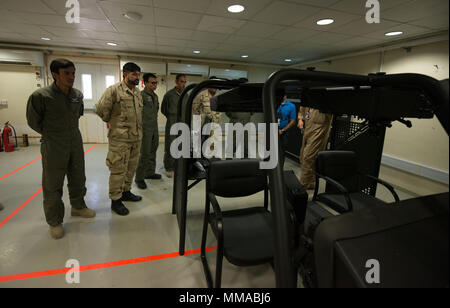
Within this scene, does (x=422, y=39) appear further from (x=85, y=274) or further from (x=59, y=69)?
(x=85, y=274)

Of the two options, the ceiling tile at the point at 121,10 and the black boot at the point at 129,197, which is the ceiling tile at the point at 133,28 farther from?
the black boot at the point at 129,197

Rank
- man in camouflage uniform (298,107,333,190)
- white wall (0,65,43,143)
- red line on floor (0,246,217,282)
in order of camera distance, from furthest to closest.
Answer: white wall (0,65,43,143), man in camouflage uniform (298,107,333,190), red line on floor (0,246,217,282)

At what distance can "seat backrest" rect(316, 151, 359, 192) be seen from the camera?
7.13 feet

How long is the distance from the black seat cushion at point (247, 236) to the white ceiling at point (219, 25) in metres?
2.47

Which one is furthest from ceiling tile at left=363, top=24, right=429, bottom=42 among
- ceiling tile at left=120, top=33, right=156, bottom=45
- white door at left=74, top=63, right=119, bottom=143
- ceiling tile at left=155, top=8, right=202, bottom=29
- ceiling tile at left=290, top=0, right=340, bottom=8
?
white door at left=74, top=63, right=119, bottom=143

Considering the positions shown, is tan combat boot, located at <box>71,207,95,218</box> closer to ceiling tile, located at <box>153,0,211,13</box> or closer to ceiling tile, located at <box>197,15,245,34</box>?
ceiling tile, located at <box>153,0,211,13</box>

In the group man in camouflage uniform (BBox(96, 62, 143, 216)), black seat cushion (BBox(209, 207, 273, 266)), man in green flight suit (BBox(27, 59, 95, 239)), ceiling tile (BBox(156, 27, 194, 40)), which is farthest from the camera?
ceiling tile (BBox(156, 27, 194, 40))

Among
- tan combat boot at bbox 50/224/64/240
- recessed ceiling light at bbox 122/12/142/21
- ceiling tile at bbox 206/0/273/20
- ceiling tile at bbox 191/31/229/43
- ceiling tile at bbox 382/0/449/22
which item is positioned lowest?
→ tan combat boot at bbox 50/224/64/240

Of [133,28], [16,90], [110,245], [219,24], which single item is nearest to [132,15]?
[133,28]

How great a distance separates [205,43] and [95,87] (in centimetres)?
369

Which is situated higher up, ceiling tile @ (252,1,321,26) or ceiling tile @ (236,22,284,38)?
ceiling tile @ (236,22,284,38)

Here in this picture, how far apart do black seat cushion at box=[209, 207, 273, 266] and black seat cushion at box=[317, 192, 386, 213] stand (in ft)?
2.29

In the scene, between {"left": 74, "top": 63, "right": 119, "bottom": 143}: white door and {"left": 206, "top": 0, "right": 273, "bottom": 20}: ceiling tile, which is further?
{"left": 74, "top": 63, "right": 119, "bottom": 143}: white door
